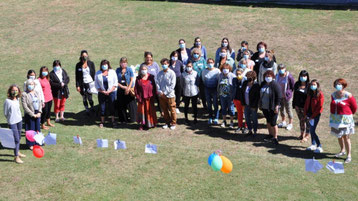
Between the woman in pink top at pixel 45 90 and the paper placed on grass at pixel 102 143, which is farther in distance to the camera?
the woman in pink top at pixel 45 90

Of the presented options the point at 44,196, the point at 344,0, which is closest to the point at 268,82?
the point at 44,196

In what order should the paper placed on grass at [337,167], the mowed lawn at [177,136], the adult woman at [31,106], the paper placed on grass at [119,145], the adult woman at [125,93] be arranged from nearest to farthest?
the paper placed on grass at [337,167]
the mowed lawn at [177,136]
the paper placed on grass at [119,145]
the adult woman at [31,106]
the adult woman at [125,93]

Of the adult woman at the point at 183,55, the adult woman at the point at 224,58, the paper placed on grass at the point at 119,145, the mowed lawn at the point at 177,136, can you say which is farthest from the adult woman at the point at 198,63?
the paper placed on grass at the point at 119,145

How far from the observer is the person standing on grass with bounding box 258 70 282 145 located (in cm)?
1091

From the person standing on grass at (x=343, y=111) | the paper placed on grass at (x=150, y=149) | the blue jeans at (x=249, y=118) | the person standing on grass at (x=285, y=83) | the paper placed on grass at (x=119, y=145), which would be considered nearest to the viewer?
the paper placed on grass at (x=150, y=149)

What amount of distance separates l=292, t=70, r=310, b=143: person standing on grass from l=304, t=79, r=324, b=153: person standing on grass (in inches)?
17.3

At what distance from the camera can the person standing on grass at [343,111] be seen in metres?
9.85

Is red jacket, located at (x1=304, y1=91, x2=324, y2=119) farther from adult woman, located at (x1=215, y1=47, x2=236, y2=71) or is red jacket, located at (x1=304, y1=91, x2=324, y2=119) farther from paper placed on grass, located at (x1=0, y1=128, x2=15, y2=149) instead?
paper placed on grass, located at (x1=0, y1=128, x2=15, y2=149)

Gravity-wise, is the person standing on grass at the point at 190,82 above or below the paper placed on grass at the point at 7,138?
above

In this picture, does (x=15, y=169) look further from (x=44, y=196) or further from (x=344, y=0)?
(x=344, y=0)

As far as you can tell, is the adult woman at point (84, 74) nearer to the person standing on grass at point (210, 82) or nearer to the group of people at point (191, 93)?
the group of people at point (191, 93)

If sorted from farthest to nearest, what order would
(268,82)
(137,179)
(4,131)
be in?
(268,82)
(4,131)
(137,179)

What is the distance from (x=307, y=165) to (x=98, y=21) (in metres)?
18.6

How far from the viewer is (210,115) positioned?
12.9 m
